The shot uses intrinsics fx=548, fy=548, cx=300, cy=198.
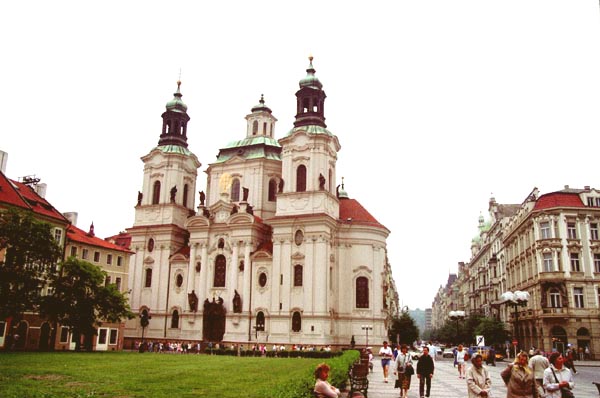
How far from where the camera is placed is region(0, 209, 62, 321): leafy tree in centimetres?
3550

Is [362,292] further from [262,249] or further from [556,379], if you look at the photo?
[556,379]

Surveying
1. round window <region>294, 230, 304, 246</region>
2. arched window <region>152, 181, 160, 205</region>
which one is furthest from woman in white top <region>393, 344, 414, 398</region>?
arched window <region>152, 181, 160, 205</region>

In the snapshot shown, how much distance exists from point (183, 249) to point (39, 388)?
5127 centimetres

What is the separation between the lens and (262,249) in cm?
6197

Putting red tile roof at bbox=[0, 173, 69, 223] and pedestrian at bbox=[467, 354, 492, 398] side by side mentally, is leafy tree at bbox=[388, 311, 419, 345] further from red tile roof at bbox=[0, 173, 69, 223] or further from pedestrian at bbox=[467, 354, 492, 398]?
pedestrian at bbox=[467, 354, 492, 398]

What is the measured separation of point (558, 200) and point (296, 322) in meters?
29.5

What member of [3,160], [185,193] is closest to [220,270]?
[185,193]

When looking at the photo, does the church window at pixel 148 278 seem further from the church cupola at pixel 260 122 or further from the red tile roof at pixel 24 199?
the church cupola at pixel 260 122

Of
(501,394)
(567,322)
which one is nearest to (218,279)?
(567,322)

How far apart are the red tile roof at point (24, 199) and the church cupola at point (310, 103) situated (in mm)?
28319

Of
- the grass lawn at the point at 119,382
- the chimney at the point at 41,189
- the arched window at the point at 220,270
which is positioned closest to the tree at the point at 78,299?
the grass lawn at the point at 119,382

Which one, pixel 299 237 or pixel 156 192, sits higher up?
pixel 156 192

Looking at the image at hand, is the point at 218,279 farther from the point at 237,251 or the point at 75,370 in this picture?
the point at 75,370

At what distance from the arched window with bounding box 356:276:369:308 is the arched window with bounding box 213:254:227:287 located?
1534cm
